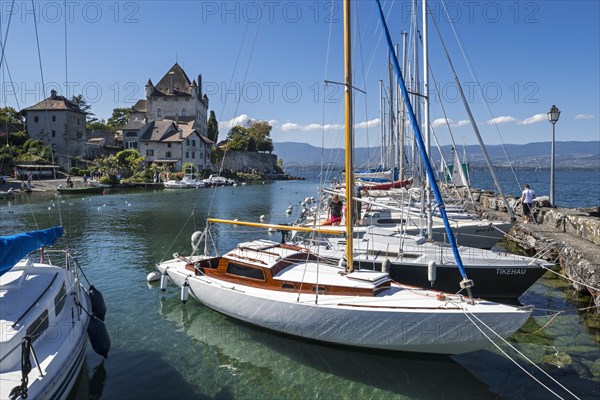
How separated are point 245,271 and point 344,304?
3.53 m

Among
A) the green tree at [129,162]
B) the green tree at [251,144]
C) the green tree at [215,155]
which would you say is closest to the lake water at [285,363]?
the green tree at [129,162]

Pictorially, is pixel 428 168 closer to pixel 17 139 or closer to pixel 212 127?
pixel 17 139

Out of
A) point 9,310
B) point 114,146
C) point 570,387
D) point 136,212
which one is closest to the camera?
point 9,310

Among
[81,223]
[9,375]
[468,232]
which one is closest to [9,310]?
[9,375]

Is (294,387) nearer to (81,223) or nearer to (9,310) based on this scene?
(9,310)

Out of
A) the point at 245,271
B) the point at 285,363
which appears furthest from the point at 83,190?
the point at 285,363

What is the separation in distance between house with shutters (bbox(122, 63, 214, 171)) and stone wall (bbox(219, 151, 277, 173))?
36.6 ft

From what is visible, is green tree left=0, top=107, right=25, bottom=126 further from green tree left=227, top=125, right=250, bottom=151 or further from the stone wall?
green tree left=227, top=125, right=250, bottom=151

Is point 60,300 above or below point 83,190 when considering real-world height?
below

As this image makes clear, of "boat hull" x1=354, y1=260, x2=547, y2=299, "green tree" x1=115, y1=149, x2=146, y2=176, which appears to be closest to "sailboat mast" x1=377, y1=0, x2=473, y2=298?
"boat hull" x1=354, y1=260, x2=547, y2=299

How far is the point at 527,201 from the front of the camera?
25281 millimetres

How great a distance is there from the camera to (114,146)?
317 ft

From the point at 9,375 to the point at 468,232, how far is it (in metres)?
17.7

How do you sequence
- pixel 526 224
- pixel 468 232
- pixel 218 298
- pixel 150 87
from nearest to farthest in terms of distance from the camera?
pixel 218 298
pixel 468 232
pixel 526 224
pixel 150 87
